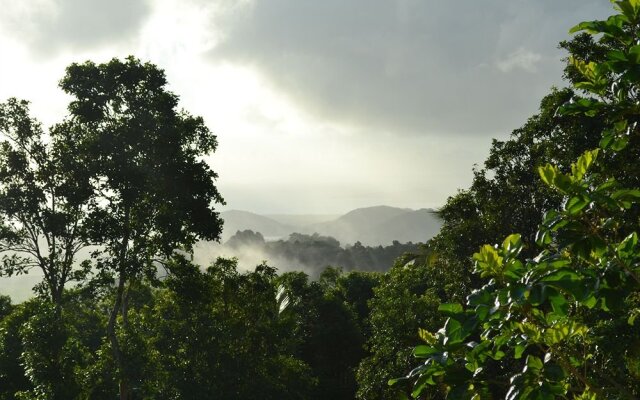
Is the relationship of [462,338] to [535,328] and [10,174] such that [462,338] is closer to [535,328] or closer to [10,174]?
[535,328]

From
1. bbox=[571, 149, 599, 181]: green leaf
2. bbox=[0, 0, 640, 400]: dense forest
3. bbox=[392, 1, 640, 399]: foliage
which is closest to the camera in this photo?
bbox=[392, 1, 640, 399]: foliage

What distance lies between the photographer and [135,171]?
1578cm

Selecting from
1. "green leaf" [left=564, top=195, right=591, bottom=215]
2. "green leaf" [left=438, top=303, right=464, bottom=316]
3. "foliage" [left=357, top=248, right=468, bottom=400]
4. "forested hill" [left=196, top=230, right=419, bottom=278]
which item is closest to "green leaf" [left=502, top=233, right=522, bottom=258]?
"green leaf" [left=564, top=195, right=591, bottom=215]

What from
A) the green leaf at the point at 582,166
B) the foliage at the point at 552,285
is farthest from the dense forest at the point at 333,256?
the green leaf at the point at 582,166

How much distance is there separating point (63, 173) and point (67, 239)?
11.8 ft

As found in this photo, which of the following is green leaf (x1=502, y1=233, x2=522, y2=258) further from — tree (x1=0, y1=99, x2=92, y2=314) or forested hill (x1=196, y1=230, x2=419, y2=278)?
forested hill (x1=196, y1=230, x2=419, y2=278)

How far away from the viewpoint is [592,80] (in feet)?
10.2

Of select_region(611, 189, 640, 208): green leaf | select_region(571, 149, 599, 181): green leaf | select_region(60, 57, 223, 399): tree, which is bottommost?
select_region(611, 189, 640, 208): green leaf

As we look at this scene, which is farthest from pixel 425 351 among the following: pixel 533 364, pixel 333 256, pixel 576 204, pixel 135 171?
pixel 333 256

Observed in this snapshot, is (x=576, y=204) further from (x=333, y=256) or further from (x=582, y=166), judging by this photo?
(x=333, y=256)

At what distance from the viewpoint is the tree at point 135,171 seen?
629 inches

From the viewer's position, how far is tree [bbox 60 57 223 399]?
52.4 feet

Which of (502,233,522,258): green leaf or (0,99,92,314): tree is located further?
(0,99,92,314): tree

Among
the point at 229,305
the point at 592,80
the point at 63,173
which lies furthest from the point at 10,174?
the point at 592,80
